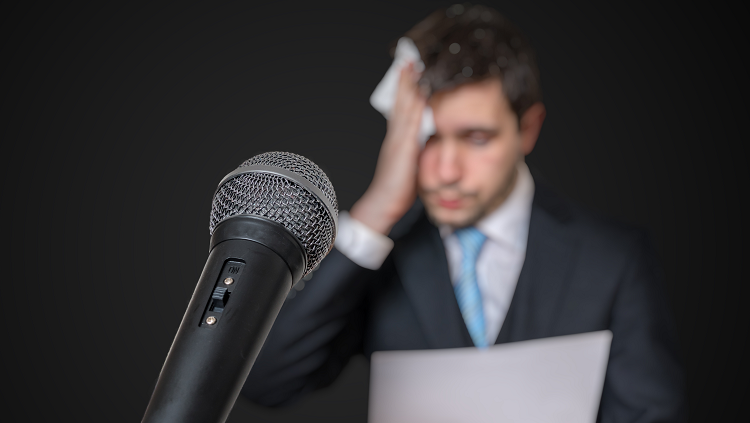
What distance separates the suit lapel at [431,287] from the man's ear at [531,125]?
1.01 feet

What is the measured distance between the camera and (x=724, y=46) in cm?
145

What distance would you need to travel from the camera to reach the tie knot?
1.36m

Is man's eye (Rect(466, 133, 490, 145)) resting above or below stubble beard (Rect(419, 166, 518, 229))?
above

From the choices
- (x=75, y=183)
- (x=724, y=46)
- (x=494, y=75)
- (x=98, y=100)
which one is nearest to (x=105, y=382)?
(x=75, y=183)

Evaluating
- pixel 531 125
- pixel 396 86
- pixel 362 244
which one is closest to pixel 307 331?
pixel 362 244

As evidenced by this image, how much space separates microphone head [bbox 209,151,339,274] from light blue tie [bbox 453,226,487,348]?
82 cm

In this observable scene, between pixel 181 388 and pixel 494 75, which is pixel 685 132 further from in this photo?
pixel 181 388

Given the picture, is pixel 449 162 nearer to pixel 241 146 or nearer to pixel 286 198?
pixel 241 146

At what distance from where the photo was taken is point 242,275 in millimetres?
460

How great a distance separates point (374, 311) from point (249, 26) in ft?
2.79

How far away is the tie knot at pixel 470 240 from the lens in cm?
136

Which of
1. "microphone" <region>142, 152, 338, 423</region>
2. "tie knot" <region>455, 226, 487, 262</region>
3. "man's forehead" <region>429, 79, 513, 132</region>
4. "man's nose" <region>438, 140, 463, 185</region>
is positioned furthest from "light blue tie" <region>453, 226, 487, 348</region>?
"microphone" <region>142, 152, 338, 423</region>

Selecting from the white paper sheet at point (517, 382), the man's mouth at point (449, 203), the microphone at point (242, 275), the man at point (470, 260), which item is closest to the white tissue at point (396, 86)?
the man at point (470, 260)

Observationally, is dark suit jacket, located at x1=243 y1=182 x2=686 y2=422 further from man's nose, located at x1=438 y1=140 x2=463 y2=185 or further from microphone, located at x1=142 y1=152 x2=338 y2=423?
microphone, located at x1=142 y1=152 x2=338 y2=423
